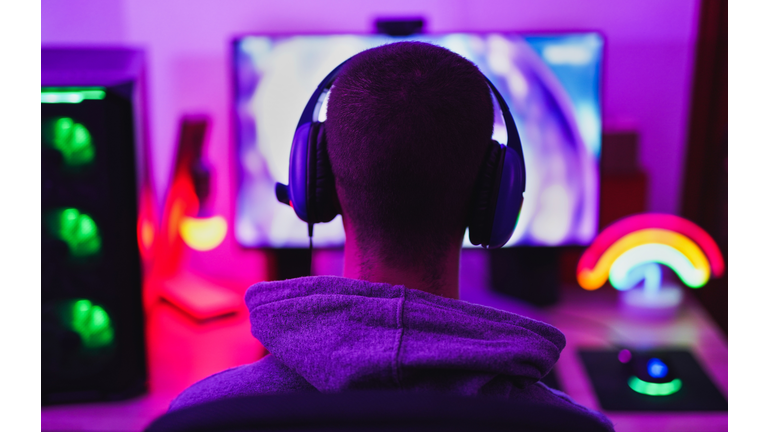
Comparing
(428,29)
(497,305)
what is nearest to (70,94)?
(428,29)

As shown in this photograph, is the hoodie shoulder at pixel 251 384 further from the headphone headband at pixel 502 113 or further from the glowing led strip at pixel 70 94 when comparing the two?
the glowing led strip at pixel 70 94

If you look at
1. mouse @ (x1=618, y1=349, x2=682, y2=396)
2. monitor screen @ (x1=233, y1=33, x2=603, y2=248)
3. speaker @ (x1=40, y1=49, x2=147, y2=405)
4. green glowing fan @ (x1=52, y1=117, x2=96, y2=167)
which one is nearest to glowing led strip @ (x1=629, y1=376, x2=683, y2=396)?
mouse @ (x1=618, y1=349, x2=682, y2=396)

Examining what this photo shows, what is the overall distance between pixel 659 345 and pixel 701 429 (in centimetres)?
28

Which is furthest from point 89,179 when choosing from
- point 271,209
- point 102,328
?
point 271,209

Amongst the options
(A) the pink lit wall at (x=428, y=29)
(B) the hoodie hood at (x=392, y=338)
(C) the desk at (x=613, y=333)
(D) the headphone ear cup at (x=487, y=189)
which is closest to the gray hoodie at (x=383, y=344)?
(B) the hoodie hood at (x=392, y=338)

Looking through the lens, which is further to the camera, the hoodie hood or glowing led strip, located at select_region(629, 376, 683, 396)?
glowing led strip, located at select_region(629, 376, 683, 396)

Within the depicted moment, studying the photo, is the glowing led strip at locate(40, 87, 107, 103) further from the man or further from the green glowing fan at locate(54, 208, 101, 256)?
the man

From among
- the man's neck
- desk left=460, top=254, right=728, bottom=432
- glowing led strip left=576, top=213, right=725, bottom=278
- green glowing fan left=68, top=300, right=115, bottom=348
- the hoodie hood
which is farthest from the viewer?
glowing led strip left=576, top=213, right=725, bottom=278

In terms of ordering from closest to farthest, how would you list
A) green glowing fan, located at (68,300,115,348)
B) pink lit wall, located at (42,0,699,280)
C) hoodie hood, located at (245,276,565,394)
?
hoodie hood, located at (245,276,565,394), green glowing fan, located at (68,300,115,348), pink lit wall, located at (42,0,699,280)

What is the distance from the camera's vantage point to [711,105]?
4.17 feet

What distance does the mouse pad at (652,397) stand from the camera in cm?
95

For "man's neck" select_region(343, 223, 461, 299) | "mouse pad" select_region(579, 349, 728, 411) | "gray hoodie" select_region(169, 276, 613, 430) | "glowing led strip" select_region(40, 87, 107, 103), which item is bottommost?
"mouse pad" select_region(579, 349, 728, 411)

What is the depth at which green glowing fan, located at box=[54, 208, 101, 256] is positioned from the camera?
99cm

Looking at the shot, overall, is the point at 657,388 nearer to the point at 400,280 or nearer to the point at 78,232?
the point at 400,280
